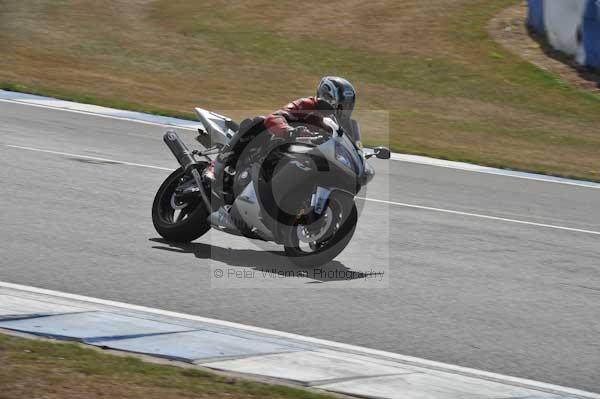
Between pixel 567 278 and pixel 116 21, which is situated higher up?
pixel 116 21

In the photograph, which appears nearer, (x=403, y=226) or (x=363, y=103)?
(x=403, y=226)

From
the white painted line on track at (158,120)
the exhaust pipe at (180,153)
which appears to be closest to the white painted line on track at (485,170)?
the white painted line on track at (158,120)

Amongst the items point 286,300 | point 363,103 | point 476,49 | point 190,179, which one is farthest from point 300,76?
point 286,300

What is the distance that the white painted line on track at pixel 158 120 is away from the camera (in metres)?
15.6

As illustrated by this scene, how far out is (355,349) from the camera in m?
6.79

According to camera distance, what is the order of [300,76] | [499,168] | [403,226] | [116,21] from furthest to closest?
[116,21] → [300,76] → [499,168] → [403,226]

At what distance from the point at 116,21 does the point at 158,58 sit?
3.71 meters

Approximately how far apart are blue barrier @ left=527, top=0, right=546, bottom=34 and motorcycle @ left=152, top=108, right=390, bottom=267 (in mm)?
16946

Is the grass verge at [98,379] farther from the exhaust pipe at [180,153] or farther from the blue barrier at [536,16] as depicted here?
the blue barrier at [536,16]

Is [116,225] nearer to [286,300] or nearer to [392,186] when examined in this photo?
[286,300]

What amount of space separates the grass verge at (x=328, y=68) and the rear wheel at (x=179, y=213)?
24.9 ft

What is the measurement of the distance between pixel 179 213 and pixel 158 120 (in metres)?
7.54

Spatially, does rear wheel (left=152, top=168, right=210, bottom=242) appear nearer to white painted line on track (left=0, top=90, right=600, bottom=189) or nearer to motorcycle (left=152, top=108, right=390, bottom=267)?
motorcycle (left=152, top=108, right=390, bottom=267)

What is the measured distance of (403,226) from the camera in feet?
36.0
